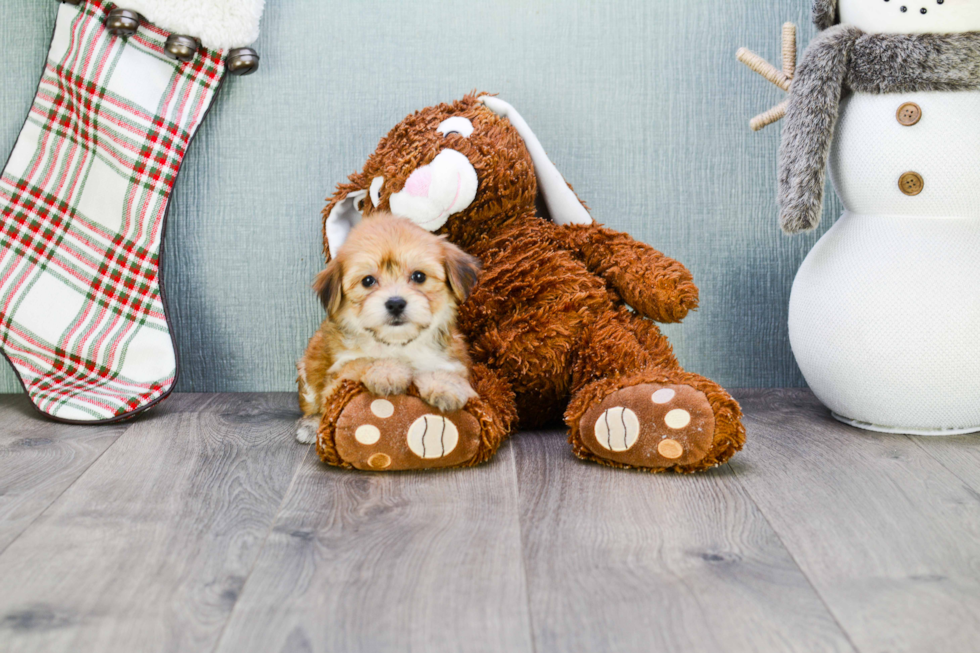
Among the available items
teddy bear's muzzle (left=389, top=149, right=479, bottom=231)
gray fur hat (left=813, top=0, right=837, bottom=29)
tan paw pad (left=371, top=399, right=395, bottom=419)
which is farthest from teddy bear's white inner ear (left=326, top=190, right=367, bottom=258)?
gray fur hat (left=813, top=0, right=837, bottom=29)

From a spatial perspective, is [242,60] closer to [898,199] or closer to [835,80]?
[835,80]

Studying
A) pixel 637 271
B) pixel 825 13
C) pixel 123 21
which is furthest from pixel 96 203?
pixel 825 13

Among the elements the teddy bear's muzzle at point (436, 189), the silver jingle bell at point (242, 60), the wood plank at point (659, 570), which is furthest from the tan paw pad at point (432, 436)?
the silver jingle bell at point (242, 60)

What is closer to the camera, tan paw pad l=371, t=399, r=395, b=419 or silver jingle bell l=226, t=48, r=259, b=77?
tan paw pad l=371, t=399, r=395, b=419

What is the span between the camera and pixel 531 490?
1.19m

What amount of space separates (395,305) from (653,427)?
1.37ft

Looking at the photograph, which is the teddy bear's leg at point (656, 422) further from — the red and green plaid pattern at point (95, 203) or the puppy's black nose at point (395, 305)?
the red and green plaid pattern at point (95, 203)

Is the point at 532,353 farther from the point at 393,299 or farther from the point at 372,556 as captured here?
the point at 372,556

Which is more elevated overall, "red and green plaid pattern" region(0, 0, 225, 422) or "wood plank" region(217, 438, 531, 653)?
"red and green plaid pattern" region(0, 0, 225, 422)

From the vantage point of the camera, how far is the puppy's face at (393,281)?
125 cm

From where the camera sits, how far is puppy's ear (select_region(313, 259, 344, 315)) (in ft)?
4.27

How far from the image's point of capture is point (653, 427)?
48.2 inches

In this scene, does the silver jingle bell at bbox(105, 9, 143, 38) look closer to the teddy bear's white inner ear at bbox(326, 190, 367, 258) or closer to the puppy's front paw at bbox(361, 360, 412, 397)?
the teddy bear's white inner ear at bbox(326, 190, 367, 258)

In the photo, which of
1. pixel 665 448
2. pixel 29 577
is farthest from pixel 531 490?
pixel 29 577
